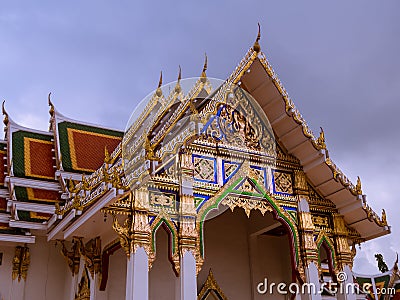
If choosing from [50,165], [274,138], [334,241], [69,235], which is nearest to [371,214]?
[334,241]

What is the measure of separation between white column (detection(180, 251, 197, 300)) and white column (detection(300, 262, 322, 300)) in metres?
2.03

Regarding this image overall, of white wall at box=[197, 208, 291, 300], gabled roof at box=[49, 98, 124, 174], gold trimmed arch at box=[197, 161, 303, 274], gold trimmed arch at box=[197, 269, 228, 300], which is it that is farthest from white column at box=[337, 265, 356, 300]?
gabled roof at box=[49, 98, 124, 174]

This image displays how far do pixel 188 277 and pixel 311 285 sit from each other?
2183mm

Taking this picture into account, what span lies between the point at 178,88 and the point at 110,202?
3.18 metres

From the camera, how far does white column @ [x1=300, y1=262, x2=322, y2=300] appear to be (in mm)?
8266

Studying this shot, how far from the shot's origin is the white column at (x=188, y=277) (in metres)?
7.16

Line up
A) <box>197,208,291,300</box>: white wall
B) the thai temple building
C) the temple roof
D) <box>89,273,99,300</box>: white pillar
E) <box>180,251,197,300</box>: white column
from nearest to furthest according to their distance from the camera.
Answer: <box>180,251,197,300</box>: white column, the thai temple building, the temple roof, <box>89,273,99,300</box>: white pillar, <box>197,208,291,300</box>: white wall

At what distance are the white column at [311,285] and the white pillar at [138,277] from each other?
8.95 ft

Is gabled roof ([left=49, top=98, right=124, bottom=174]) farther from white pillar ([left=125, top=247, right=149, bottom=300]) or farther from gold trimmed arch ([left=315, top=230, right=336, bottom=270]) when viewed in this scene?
gold trimmed arch ([left=315, top=230, right=336, bottom=270])

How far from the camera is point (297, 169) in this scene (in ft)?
29.5

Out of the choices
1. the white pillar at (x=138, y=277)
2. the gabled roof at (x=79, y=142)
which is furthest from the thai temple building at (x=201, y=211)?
the gabled roof at (x=79, y=142)

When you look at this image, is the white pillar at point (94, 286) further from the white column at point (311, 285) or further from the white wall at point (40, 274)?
the white column at point (311, 285)

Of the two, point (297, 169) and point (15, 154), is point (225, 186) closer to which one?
point (297, 169)

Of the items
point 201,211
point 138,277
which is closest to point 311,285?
point 201,211
